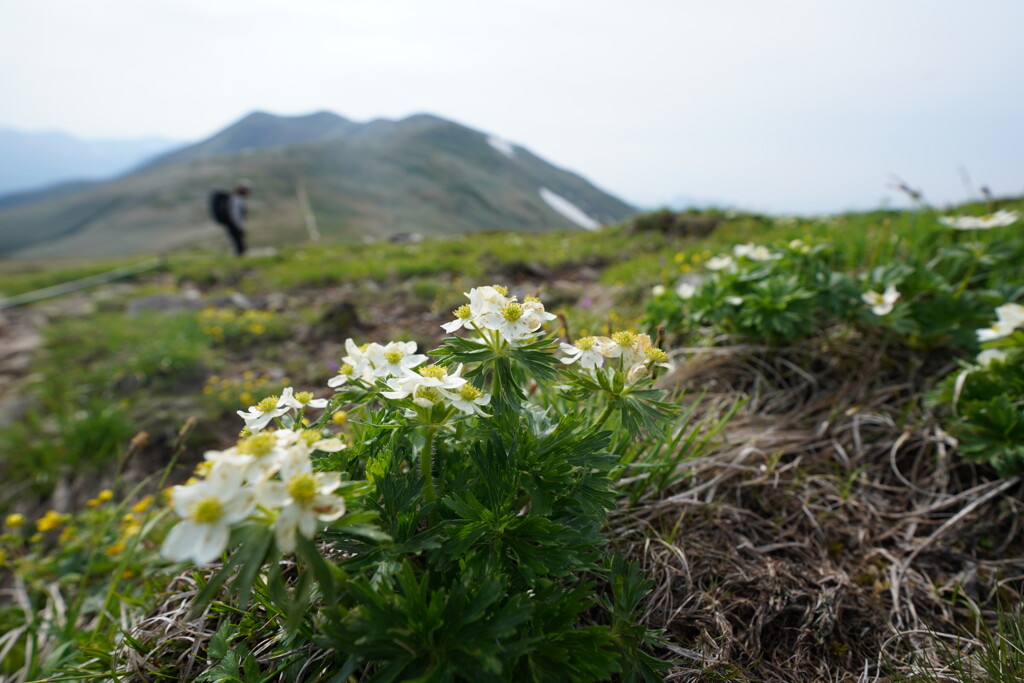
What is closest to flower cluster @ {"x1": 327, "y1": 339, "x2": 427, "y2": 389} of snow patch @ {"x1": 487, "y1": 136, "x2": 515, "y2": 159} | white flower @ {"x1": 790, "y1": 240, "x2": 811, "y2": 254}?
white flower @ {"x1": 790, "y1": 240, "x2": 811, "y2": 254}

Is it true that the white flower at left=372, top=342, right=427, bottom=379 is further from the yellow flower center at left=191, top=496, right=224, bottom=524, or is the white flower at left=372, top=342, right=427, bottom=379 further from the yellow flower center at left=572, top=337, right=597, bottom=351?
the yellow flower center at left=191, top=496, right=224, bottom=524

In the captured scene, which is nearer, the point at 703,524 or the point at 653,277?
the point at 703,524

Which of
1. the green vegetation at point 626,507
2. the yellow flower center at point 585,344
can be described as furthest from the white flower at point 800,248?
the yellow flower center at point 585,344

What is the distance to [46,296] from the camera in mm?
8297

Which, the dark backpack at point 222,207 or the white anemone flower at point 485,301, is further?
the dark backpack at point 222,207

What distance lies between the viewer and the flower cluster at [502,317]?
1170 millimetres

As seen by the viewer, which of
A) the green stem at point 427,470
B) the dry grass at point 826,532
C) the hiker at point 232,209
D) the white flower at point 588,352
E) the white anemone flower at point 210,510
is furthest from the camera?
the hiker at point 232,209

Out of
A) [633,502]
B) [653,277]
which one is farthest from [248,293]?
[633,502]

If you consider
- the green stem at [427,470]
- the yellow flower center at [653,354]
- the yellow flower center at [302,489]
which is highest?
the yellow flower center at [653,354]

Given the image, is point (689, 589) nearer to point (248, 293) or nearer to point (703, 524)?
point (703, 524)

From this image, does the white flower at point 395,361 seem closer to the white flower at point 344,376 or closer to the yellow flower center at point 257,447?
the white flower at point 344,376

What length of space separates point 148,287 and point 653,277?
8148mm

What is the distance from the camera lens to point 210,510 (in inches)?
31.7

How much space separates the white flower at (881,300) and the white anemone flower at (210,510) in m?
2.74
